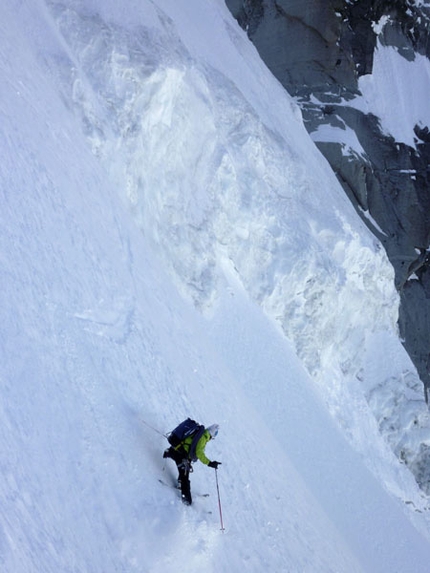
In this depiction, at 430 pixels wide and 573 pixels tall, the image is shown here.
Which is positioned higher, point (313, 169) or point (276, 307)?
point (313, 169)

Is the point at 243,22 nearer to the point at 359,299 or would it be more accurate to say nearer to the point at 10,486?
the point at 359,299

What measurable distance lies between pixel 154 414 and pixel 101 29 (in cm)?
1173

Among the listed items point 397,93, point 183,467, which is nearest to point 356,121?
point 397,93

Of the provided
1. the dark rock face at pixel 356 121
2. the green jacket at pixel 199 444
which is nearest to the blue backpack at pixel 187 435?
the green jacket at pixel 199 444

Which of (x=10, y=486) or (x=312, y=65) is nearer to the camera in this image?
(x=10, y=486)

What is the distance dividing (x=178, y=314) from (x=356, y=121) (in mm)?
19546

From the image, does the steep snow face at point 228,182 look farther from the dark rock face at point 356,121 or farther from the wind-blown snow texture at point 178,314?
the dark rock face at point 356,121

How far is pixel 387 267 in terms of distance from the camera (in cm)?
2433

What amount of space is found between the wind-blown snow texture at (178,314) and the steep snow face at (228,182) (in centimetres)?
7

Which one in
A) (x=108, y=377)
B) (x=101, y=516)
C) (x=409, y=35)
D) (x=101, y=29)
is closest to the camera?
(x=101, y=516)

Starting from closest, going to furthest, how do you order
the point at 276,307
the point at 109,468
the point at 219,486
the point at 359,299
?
the point at 109,468 → the point at 219,486 → the point at 276,307 → the point at 359,299

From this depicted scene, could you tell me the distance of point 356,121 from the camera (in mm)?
30516

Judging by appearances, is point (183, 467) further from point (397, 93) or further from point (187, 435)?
point (397, 93)

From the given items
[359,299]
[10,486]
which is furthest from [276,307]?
[10,486]
